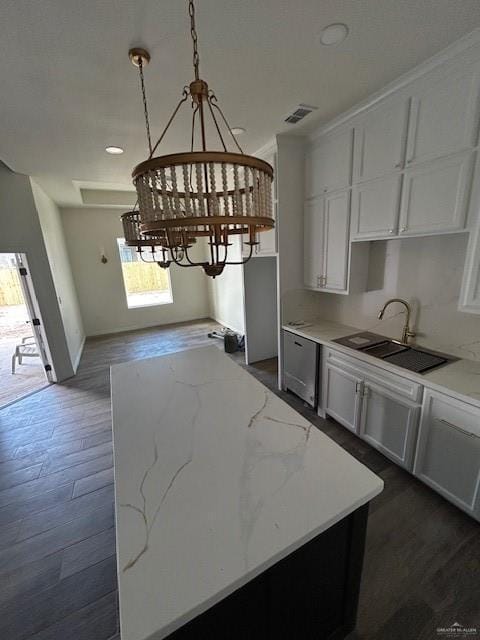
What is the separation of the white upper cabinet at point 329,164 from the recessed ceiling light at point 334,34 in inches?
35.9

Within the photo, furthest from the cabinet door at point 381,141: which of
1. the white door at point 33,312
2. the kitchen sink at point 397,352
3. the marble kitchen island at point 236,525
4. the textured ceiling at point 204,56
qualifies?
the white door at point 33,312

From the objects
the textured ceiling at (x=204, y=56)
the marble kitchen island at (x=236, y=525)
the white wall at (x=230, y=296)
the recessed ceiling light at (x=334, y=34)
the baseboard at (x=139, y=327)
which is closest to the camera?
the marble kitchen island at (x=236, y=525)

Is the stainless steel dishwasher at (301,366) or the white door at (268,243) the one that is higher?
the white door at (268,243)

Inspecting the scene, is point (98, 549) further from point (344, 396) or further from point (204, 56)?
point (204, 56)

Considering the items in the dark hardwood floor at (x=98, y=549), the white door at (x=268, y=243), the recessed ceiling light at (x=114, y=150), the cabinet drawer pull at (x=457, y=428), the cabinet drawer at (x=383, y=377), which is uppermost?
the recessed ceiling light at (x=114, y=150)

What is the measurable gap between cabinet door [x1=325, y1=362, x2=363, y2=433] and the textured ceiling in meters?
2.20

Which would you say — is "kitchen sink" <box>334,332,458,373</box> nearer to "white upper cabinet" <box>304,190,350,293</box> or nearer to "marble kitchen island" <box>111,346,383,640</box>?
"white upper cabinet" <box>304,190,350,293</box>

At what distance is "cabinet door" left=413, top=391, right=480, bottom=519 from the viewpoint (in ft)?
5.36

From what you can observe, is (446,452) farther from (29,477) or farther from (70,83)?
(70,83)

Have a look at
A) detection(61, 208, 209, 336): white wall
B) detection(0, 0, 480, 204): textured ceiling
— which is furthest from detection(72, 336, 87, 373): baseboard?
detection(0, 0, 480, 204): textured ceiling

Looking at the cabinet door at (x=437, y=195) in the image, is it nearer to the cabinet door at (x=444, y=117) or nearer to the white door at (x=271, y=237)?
the cabinet door at (x=444, y=117)

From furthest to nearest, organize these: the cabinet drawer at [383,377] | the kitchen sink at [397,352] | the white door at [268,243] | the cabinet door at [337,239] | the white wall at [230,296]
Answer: the white wall at [230,296] < the white door at [268,243] < the cabinet door at [337,239] < the kitchen sink at [397,352] < the cabinet drawer at [383,377]

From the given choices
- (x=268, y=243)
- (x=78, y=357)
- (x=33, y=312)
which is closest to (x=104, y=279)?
(x=78, y=357)

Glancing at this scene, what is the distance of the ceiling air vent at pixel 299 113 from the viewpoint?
2.19 metres
